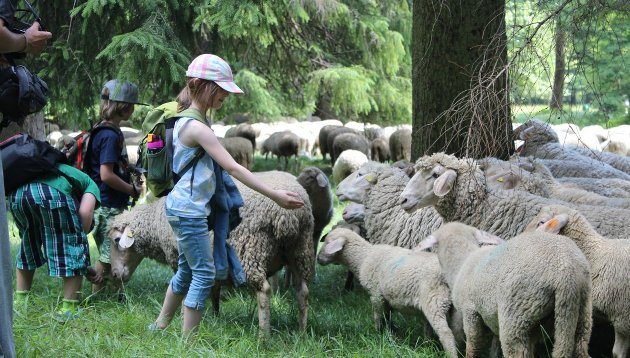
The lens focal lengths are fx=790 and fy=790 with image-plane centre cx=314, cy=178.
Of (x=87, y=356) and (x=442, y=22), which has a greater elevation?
(x=442, y=22)

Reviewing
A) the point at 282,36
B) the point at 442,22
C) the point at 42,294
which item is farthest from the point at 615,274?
the point at 282,36

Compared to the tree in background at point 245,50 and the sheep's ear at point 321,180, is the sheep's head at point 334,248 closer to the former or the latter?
the sheep's ear at point 321,180

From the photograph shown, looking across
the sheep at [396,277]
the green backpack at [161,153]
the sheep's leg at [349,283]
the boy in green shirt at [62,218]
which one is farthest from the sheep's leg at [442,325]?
the boy in green shirt at [62,218]

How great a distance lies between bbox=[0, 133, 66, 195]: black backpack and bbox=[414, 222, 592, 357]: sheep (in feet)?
9.97

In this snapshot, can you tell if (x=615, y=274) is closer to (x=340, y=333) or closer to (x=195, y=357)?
(x=340, y=333)

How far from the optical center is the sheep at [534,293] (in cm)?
375

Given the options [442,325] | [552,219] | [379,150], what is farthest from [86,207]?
[379,150]

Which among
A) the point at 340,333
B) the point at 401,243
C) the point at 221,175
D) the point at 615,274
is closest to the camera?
the point at 615,274

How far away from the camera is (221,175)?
192 inches

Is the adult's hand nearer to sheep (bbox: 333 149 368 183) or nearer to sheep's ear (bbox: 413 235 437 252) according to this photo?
sheep's ear (bbox: 413 235 437 252)

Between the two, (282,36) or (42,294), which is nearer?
(42,294)

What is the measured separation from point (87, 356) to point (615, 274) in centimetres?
290

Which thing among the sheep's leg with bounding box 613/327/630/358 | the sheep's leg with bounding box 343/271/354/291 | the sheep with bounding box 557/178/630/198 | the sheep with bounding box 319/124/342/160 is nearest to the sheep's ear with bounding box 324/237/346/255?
the sheep's leg with bounding box 343/271/354/291

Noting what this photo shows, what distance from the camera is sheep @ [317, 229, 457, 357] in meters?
4.80
